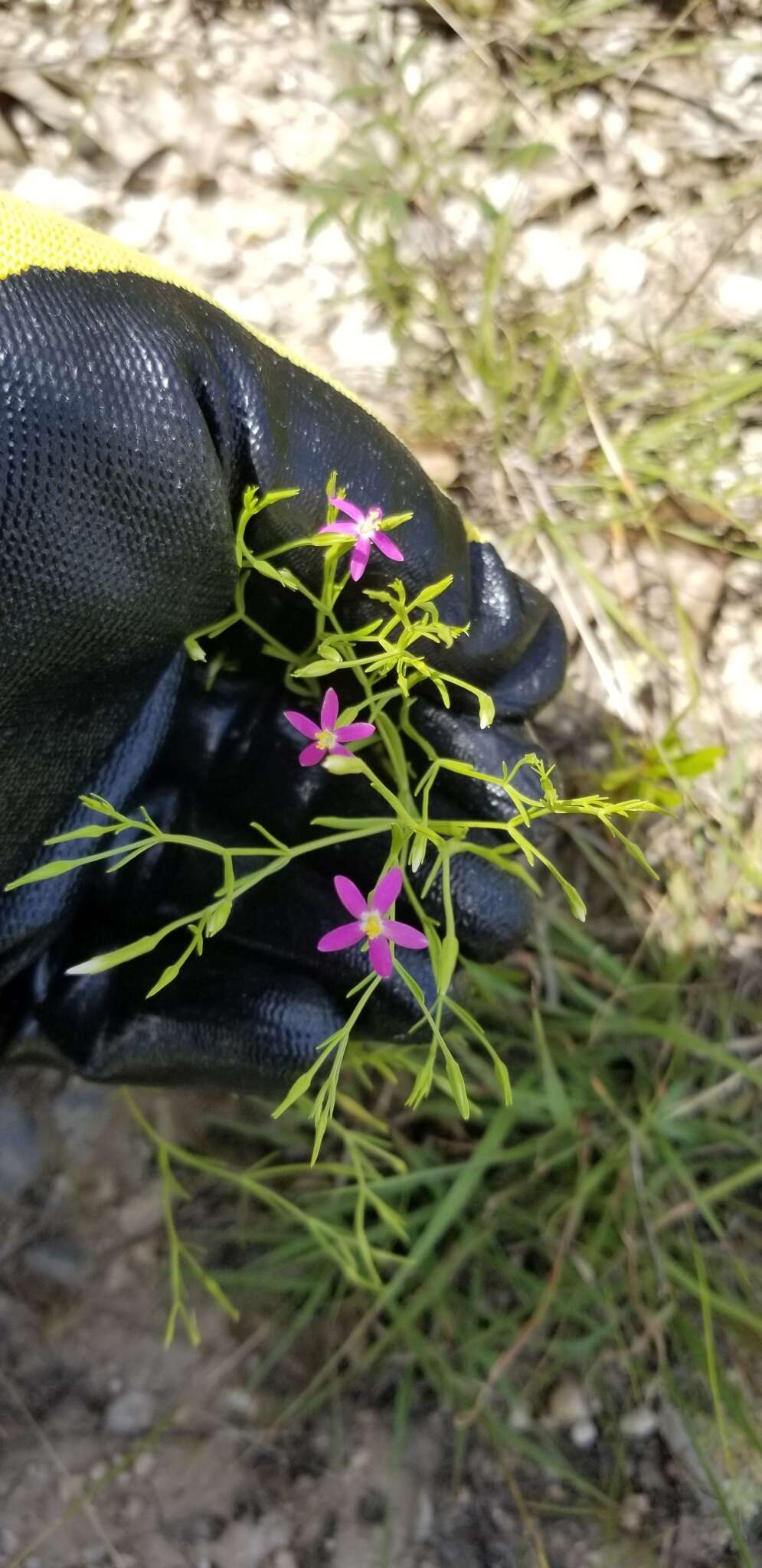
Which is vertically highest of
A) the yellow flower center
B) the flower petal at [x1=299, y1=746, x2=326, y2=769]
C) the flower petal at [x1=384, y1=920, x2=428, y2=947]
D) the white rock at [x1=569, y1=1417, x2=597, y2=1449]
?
the yellow flower center

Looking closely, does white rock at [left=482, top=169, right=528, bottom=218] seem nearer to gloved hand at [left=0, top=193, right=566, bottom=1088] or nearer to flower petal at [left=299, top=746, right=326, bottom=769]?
gloved hand at [left=0, top=193, right=566, bottom=1088]

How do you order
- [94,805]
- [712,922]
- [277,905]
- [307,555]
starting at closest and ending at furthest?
[94,805], [307,555], [277,905], [712,922]

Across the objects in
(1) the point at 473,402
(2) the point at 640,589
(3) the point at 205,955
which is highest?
(1) the point at 473,402

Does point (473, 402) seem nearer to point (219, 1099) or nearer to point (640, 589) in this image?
point (640, 589)

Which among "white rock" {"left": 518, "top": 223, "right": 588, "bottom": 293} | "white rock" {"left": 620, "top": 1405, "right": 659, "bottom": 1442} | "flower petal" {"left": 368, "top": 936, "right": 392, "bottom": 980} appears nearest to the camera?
"flower petal" {"left": 368, "top": 936, "right": 392, "bottom": 980}

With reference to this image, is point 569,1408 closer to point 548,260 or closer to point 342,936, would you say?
point 342,936

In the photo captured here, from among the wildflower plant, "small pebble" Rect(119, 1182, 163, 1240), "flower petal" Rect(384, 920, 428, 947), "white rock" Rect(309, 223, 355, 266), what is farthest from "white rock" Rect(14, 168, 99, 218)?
"small pebble" Rect(119, 1182, 163, 1240)

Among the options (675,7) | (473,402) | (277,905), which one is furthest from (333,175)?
(277,905)
